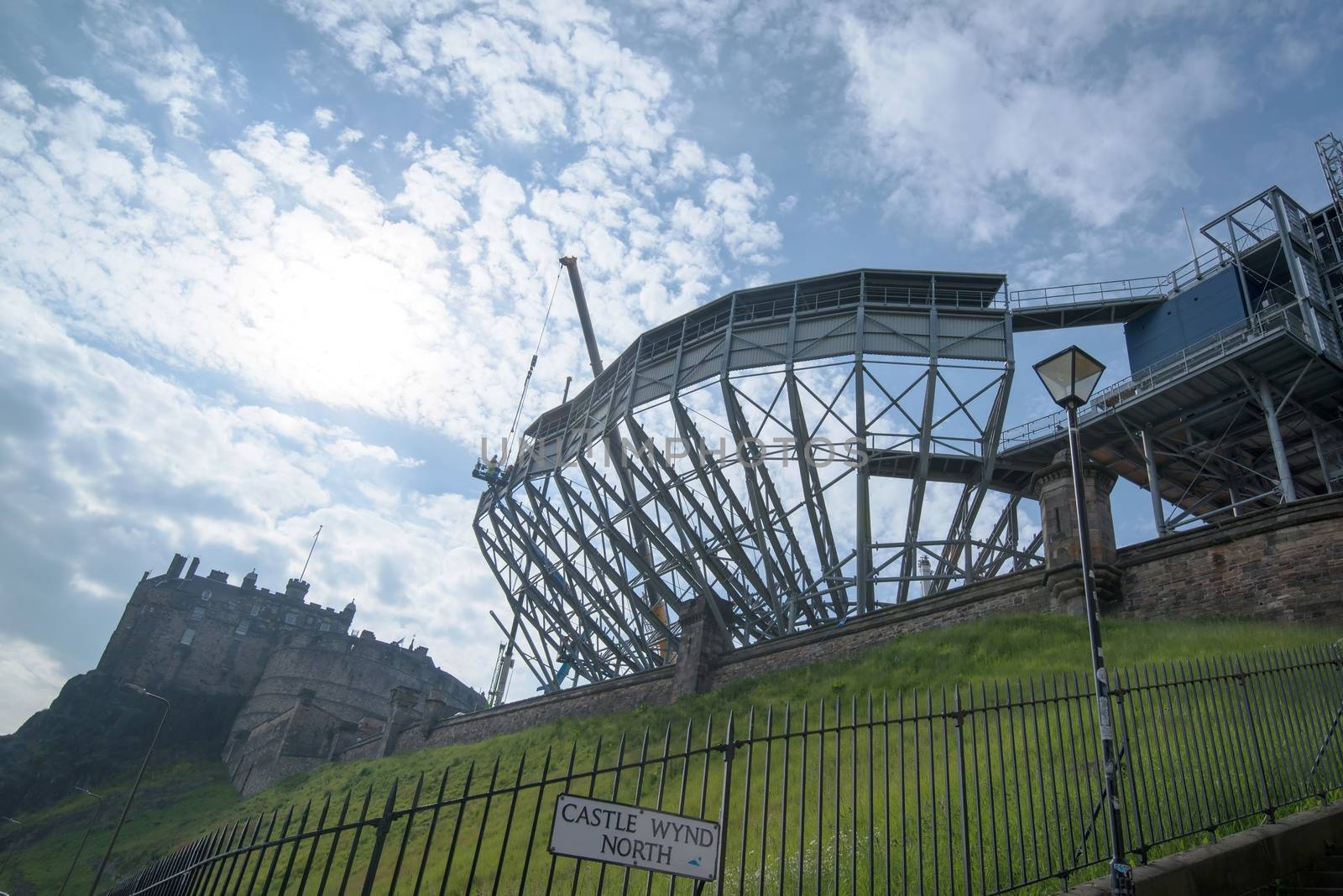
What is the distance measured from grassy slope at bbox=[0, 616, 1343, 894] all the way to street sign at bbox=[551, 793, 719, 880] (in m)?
5.35

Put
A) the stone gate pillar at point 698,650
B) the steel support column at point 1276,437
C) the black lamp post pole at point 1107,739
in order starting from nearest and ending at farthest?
the black lamp post pole at point 1107,739 < the steel support column at point 1276,437 < the stone gate pillar at point 698,650

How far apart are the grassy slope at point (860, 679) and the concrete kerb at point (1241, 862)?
3346mm

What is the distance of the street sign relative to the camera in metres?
4.38

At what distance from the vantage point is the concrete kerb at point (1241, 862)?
5.78 m

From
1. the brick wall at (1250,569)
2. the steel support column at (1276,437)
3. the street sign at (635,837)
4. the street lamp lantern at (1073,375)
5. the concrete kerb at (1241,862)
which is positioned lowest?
the street sign at (635,837)

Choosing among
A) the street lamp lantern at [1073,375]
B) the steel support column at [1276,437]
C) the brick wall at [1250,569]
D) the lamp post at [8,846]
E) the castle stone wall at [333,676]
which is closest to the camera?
the street lamp lantern at [1073,375]

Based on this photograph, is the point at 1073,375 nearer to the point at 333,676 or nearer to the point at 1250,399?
the point at 1250,399

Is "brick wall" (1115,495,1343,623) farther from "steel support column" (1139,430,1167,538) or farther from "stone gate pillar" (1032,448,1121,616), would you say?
"steel support column" (1139,430,1167,538)

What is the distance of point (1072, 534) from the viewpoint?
16000mm

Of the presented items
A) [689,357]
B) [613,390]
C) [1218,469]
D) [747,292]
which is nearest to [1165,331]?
[1218,469]

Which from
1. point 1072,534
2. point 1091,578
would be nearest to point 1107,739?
point 1091,578

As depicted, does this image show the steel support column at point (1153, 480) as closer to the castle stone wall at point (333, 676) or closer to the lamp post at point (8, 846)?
the castle stone wall at point (333, 676)

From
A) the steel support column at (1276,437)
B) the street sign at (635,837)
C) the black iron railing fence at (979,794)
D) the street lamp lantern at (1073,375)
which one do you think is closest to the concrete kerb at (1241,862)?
the black iron railing fence at (979,794)

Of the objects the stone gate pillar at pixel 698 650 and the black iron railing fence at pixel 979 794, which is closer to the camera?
the black iron railing fence at pixel 979 794
